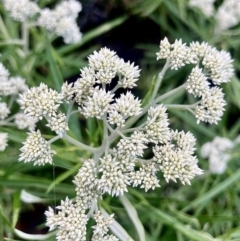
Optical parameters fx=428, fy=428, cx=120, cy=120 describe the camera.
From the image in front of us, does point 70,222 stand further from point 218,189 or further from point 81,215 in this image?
point 218,189

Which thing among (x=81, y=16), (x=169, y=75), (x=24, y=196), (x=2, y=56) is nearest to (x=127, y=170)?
(x=24, y=196)

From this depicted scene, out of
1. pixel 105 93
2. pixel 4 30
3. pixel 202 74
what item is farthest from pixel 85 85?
pixel 4 30

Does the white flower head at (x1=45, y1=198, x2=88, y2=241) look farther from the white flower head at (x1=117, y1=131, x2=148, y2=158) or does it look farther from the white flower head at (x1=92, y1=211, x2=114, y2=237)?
the white flower head at (x1=117, y1=131, x2=148, y2=158)

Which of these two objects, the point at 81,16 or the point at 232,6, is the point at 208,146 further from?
the point at 81,16

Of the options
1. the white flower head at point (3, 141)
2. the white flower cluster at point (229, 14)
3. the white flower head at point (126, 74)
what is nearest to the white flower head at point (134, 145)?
the white flower head at point (126, 74)

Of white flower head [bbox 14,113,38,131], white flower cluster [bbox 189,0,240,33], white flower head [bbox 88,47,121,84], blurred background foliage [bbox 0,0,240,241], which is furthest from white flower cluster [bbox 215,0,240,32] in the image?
white flower head [bbox 14,113,38,131]

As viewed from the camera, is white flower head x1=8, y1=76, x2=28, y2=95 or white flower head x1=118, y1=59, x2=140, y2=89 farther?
white flower head x1=8, y1=76, x2=28, y2=95
